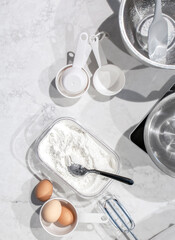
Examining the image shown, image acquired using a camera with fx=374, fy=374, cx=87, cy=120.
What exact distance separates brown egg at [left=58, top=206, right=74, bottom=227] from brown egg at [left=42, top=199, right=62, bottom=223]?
0.02 m

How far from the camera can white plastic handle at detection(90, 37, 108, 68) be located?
1.02 metres

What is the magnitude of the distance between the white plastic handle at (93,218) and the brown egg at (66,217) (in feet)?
0.09

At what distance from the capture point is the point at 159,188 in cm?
107

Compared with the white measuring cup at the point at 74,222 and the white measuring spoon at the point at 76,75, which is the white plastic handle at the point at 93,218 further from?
the white measuring spoon at the point at 76,75

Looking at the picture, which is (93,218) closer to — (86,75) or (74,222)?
(74,222)

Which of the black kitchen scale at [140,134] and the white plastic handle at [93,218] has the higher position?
the black kitchen scale at [140,134]

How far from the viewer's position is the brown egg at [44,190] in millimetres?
997

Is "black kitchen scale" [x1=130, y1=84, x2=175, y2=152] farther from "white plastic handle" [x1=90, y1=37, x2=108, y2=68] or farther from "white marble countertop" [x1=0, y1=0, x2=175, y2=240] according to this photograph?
"white plastic handle" [x1=90, y1=37, x2=108, y2=68]

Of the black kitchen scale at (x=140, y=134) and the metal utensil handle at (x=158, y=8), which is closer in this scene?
the metal utensil handle at (x=158, y=8)

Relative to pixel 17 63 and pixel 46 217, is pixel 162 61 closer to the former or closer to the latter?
pixel 17 63

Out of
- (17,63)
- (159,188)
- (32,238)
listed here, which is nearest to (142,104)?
(159,188)

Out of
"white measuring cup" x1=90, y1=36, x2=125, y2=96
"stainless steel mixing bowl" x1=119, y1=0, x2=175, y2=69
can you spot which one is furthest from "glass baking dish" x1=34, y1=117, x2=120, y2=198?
"stainless steel mixing bowl" x1=119, y1=0, x2=175, y2=69

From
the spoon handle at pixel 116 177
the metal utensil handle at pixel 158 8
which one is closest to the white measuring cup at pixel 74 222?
the spoon handle at pixel 116 177

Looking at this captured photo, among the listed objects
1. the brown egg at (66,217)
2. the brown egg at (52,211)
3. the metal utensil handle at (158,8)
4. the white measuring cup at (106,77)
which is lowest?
the brown egg at (66,217)
